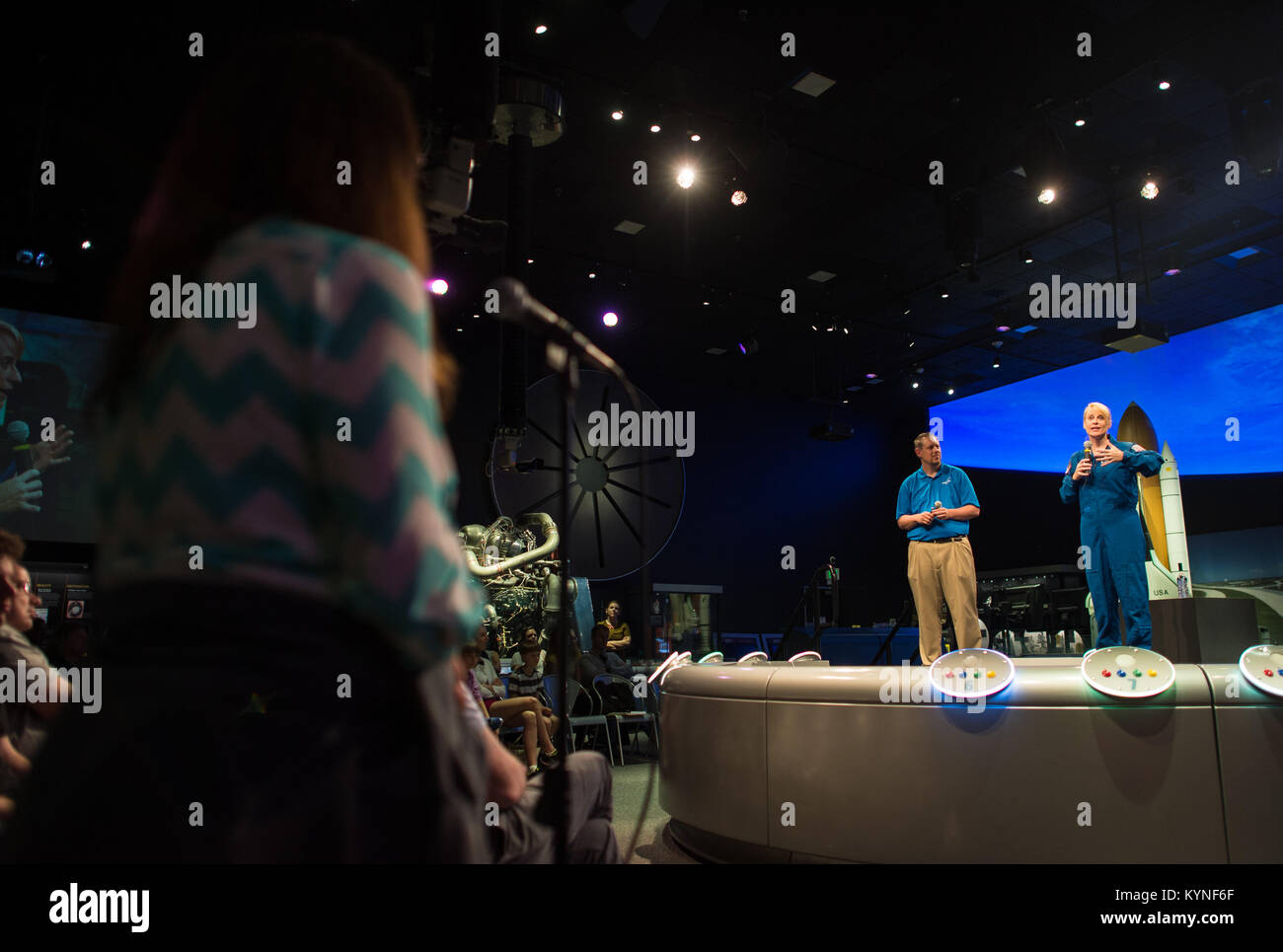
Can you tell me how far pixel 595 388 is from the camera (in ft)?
35.7

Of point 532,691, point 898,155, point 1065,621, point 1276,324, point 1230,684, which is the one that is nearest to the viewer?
point 1230,684

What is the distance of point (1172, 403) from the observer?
11.7m

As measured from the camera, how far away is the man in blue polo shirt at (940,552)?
5145 millimetres

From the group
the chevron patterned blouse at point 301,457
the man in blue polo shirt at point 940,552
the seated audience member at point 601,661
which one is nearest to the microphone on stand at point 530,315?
the chevron patterned blouse at point 301,457

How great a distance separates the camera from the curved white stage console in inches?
109

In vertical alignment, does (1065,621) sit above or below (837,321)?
below

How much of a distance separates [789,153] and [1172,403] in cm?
777

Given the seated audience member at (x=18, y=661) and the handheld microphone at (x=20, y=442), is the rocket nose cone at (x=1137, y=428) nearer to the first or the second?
the seated audience member at (x=18, y=661)

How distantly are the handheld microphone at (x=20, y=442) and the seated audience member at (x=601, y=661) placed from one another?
16.8 ft

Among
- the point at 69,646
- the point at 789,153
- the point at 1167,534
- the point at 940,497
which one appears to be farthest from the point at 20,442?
the point at 1167,534

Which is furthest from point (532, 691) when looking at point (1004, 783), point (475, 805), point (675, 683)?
point (475, 805)

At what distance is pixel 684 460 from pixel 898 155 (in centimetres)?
586

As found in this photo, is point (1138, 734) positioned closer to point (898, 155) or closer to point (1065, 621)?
point (898, 155)

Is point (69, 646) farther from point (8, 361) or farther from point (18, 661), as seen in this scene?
point (18, 661)
